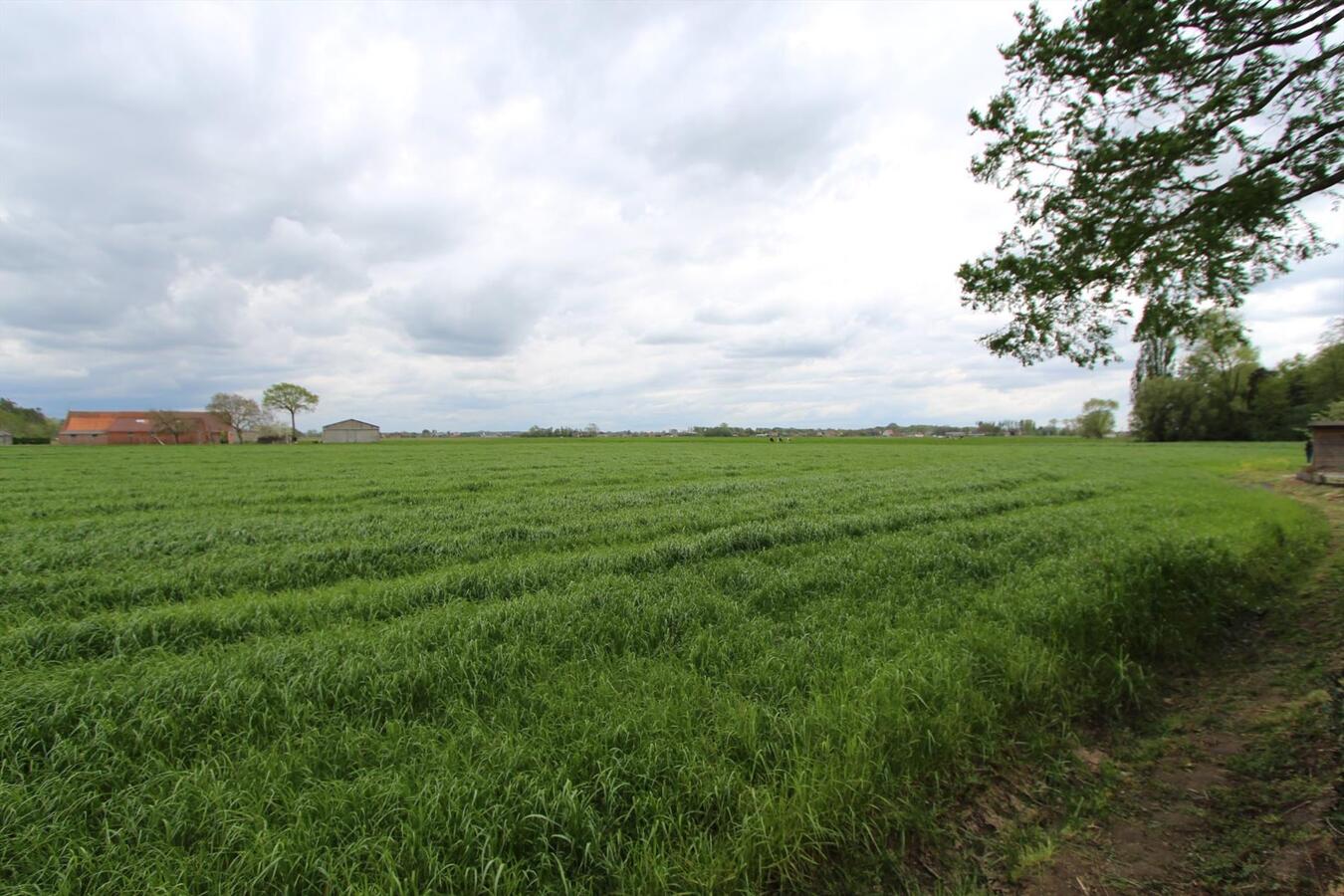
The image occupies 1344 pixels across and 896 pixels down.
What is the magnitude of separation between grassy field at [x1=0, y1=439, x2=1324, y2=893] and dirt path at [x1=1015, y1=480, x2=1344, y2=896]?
47 centimetres

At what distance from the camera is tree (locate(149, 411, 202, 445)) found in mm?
97688

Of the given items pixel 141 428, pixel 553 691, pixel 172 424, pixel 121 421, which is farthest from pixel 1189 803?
pixel 121 421

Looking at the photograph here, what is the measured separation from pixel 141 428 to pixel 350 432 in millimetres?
36037

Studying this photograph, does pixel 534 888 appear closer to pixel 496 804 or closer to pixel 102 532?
pixel 496 804

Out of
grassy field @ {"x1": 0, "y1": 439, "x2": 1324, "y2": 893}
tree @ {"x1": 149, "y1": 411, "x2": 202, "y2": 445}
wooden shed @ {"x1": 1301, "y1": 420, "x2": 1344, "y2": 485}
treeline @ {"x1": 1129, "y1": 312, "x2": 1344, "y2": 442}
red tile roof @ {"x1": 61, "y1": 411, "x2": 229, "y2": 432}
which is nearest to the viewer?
grassy field @ {"x1": 0, "y1": 439, "x2": 1324, "y2": 893}

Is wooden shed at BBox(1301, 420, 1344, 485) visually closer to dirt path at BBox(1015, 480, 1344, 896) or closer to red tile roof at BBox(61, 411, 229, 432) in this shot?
dirt path at BBox(1015, 480, 1344, 896)

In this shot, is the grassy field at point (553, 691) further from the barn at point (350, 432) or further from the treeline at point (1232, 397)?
the barn at point (350, 432)

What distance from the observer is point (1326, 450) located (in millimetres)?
20656

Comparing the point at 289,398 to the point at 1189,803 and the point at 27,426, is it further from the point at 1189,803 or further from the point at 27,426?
the point at 1189,803

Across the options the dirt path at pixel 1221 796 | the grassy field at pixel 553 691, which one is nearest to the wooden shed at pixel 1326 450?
the grassy field at pixel 553 691

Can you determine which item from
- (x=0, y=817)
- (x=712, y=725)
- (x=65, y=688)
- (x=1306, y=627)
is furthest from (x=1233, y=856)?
(x=65, y=688)

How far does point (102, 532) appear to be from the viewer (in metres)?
11.3

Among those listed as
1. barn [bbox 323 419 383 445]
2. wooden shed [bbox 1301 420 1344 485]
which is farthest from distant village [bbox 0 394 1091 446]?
wooden shed [bbox 1301 420 1344 485]

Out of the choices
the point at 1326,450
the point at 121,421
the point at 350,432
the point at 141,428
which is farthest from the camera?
the point at 350,432
